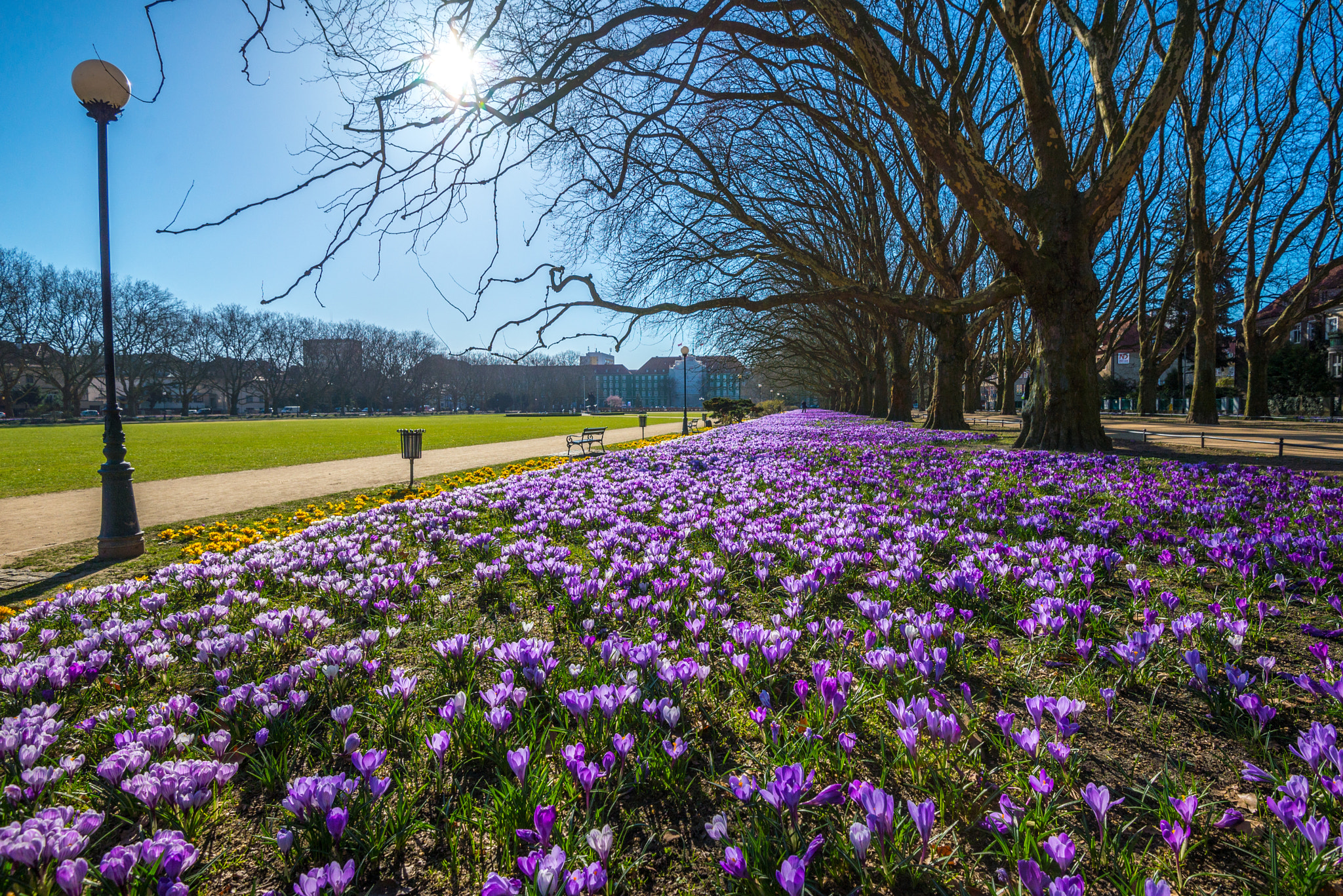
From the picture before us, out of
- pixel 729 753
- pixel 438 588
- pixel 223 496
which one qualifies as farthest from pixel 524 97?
pixel 223 496

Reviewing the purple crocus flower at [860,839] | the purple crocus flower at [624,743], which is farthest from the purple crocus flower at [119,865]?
the purple crocus flower at [860,839]

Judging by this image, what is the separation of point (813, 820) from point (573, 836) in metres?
0.62

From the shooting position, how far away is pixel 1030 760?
5.41 feet

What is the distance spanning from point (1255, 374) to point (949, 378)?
661 inches

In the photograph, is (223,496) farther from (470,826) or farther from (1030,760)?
(1030,760)

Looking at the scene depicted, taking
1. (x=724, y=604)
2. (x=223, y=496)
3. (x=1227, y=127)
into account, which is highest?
(x=1227, y=127)

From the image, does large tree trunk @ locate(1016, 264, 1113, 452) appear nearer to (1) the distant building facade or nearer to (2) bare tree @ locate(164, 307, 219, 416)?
(2) bare tree @ locate(164, 307, 219, 416)

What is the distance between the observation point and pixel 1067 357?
9617 mm

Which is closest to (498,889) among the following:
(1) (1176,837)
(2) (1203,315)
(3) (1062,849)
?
(3) (1062,849)

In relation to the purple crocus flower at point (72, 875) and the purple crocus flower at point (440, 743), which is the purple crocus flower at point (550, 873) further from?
the purple crocus flower at point (72, 875)

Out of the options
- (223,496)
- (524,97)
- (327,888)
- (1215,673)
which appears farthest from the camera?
(223,496)

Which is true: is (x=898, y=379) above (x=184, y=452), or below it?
above

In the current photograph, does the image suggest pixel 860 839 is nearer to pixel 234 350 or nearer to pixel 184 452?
pixel 184 452

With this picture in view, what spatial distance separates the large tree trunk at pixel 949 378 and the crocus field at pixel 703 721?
14820mm
